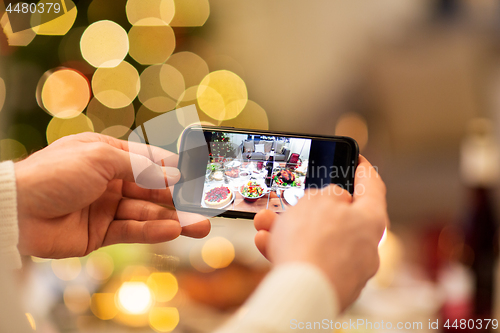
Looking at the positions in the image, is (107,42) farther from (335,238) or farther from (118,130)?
(335,238)

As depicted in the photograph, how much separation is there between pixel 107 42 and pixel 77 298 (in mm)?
858

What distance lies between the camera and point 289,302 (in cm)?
25

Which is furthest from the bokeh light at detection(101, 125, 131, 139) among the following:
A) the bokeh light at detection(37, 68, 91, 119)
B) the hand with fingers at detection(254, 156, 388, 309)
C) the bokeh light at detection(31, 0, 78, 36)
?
the hand with fingers at detection(254, 156, 388, 309)

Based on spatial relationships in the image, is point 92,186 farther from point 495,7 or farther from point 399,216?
point 495,7

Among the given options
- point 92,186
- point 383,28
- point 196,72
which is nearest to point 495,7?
point 383,28

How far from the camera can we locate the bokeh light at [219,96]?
100 cm

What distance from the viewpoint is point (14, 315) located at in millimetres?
308

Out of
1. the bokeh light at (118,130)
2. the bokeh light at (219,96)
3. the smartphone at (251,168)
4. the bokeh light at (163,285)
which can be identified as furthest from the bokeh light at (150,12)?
the bokeh light at (163,285)

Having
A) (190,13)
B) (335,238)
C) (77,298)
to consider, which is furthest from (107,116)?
(335,238)

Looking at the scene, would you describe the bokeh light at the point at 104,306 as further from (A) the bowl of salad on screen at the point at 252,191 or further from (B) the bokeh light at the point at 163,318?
(A) the bowl of salad on screen at the point at 252,191

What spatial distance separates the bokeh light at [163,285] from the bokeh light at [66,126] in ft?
1.97

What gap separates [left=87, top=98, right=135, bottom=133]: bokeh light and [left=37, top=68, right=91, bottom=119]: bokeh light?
0.03 m

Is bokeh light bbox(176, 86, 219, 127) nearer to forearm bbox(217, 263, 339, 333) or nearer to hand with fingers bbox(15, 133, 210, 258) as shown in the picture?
hand with fingers bbox(15, 133, 210, 258)

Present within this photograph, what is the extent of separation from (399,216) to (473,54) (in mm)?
650
